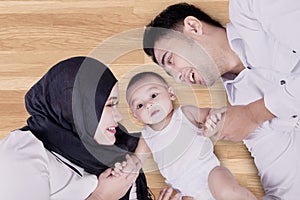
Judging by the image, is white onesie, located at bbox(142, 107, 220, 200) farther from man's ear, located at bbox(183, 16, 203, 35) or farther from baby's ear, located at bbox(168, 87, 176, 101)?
man's ear, located at bbox(183, 16, 203, 35)

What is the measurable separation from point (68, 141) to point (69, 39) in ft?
1.24

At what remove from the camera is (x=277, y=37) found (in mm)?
1082

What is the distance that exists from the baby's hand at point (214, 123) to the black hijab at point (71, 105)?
0.88 ft

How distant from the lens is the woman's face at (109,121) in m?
1.15

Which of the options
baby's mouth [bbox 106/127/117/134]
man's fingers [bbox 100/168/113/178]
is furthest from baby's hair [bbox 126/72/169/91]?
man's fingers [bbox 100/168/113/178]

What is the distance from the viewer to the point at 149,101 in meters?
1.21

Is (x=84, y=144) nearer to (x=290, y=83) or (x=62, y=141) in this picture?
(x=62, y=141)

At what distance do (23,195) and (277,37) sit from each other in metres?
0.62

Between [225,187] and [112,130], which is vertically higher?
[112,130]

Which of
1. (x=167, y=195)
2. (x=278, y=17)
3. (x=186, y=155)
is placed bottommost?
(x=167, y=195)

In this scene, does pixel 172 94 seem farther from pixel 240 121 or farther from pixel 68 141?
pixel 68 141

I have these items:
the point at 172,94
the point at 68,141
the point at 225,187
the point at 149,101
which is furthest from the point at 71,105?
the point at 225,187

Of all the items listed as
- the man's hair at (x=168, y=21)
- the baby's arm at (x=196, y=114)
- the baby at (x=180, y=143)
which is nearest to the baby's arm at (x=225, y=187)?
the baby at (x=180, y=143)

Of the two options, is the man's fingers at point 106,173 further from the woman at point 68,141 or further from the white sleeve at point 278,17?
the white sleeve at point 278,17
